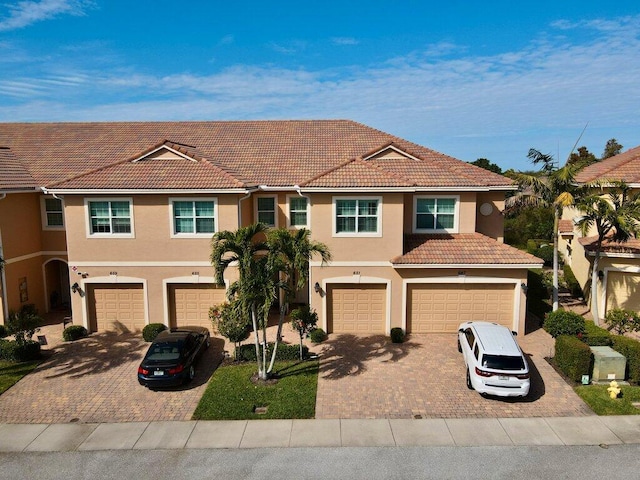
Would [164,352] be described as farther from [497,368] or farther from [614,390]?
[614,390]

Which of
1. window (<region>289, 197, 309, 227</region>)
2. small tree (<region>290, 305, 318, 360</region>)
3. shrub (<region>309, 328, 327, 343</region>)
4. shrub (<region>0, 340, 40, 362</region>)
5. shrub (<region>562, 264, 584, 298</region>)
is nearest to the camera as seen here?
small tree (<region>290, 305, 318, 360</region>)

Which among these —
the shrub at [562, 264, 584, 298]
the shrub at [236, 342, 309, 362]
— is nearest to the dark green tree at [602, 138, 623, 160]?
the shrub at [562, 264, 584, 298]

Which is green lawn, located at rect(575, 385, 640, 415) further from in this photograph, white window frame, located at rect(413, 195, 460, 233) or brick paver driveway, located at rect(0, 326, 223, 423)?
brick paver driveway, located at rect(0, 326, 223, 423)

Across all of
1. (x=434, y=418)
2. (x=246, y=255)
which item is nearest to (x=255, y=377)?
(x=246, y=255)

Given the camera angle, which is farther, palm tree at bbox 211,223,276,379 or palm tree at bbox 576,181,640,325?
palm tree at bbox 576,181,640,325

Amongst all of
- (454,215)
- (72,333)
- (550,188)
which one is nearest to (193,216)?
(72,333)

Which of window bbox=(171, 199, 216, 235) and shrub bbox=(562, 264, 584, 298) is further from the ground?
window bbox=(171, 199, 216, 235)

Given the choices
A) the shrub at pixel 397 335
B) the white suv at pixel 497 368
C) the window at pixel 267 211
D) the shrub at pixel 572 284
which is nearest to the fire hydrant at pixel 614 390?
the white suv at pixel 497 368
